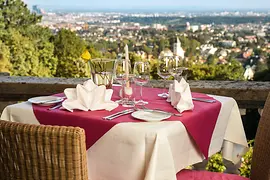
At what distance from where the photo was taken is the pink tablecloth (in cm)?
160

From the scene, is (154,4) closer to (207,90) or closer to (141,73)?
(207,90)

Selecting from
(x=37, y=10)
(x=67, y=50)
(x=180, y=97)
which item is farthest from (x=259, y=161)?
(x=37, y=10)

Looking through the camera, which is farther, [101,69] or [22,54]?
[22,54]

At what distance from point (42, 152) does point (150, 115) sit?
0.52m

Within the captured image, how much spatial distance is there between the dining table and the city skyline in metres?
25.8

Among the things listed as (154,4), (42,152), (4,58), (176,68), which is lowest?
(4,58)

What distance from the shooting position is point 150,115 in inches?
65.4

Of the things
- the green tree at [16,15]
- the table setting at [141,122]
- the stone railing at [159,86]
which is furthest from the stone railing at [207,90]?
the green tree at [16,15]

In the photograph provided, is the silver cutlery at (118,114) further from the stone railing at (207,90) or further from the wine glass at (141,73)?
the stone railing at (207,90)

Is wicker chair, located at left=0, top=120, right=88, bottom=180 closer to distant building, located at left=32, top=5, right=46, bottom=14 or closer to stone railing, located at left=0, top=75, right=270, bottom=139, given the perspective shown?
stone railing, located at left=0, top=75, right=270, bottom=139

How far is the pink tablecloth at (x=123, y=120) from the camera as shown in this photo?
5.26 ft

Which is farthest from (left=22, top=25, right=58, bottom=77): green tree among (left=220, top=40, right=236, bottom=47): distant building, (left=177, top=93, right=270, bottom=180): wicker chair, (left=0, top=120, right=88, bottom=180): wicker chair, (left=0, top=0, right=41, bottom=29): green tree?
(left=0, top=120, right=88, bottom=180): wicker chair

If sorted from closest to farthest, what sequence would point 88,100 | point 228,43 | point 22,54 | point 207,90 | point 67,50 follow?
point 88,100
point 207,90
point 228,43
point 22,54
point 67,50

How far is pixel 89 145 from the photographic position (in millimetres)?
1607
